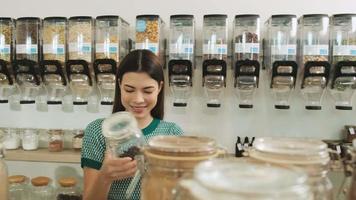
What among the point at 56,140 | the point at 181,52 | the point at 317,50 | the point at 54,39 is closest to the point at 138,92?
the point at 181,52

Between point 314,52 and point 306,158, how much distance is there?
995mm

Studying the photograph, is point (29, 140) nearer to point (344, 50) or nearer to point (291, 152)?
point (344, 50)

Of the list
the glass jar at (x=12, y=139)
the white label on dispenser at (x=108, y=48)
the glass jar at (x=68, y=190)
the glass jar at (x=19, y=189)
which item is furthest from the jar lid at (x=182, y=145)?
the glass jar at (x=12, y=139)

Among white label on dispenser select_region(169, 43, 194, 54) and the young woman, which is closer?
the young woman

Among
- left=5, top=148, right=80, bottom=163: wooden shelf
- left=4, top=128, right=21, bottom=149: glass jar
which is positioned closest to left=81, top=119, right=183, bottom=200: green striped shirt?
left=5, top=148, right=80, bottom=163: wooden shelf

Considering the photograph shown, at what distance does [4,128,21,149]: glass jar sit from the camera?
1812 millimetres

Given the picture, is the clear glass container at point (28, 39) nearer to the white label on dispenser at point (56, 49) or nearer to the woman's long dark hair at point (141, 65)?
the white label on dispenser at point (56, 49)

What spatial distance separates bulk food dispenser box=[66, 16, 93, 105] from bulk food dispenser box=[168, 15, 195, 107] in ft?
→ 1.13

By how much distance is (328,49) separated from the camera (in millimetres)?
1414

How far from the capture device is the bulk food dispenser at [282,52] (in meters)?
1.42

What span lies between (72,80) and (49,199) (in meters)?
0.62

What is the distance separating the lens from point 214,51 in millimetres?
1492

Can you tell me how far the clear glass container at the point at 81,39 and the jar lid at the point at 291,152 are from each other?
113 centimetres

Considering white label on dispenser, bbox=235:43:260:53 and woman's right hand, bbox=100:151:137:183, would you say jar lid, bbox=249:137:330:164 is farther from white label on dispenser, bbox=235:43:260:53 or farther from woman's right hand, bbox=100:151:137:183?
white label on dispenser, bbox=235:43:260:53
